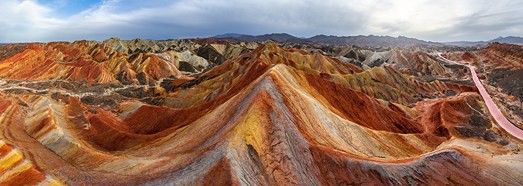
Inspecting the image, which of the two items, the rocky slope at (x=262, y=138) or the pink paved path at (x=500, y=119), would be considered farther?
the pink paved path at (x=500, y=119)

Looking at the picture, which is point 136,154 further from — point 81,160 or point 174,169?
point 174,169

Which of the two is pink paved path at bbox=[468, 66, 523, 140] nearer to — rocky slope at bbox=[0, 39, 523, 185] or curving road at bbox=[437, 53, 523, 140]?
curving road at bbox=[437, 53, 523, 140]

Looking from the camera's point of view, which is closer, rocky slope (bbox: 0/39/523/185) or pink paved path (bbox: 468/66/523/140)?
rocky slope (bbox: 0/39/523/185)

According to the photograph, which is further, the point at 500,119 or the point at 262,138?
the point at 500,119

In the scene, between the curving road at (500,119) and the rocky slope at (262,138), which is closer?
the rocky slope at (262,138)

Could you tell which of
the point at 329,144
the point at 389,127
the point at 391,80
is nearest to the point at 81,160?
the point at 329,144

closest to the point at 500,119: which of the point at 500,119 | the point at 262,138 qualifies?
the point at 500,119

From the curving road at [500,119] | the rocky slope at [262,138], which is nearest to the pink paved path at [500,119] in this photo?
the curving road at [500,119]

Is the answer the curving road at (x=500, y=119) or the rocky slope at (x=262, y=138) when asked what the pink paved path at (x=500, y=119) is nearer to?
the curving road at (x=500, y=119)

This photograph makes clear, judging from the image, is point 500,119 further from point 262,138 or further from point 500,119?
point 262,138

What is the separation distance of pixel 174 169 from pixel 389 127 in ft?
112

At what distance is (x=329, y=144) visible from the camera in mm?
34906

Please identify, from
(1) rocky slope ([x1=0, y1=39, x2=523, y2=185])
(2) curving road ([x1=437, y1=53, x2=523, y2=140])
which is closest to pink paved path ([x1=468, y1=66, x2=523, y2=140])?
(2) curving road ([x1=437, y1=53, x2=523, y2=140])

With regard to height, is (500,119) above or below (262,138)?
below
